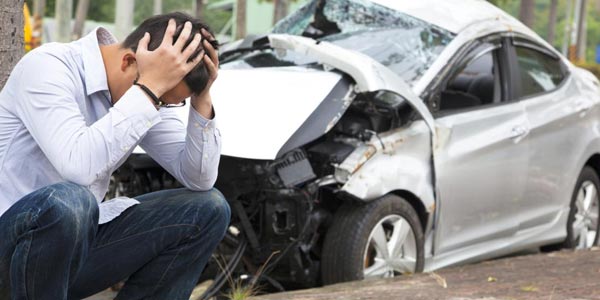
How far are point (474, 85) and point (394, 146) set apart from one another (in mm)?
1157

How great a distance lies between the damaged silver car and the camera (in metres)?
4.88

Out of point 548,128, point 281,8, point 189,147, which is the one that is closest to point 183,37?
point 189,147

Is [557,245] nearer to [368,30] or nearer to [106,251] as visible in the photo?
[368,30]

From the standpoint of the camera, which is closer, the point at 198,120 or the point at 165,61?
the point at 165,61

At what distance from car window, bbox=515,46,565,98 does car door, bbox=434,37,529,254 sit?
0.22m

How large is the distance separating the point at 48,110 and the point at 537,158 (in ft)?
12.8

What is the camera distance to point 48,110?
9.92ft

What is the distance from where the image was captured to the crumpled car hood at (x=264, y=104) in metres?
4.65

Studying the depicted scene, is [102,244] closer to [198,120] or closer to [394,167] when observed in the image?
[198,120]

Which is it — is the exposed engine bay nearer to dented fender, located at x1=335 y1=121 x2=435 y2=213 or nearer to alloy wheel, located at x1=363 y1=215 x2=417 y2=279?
dented fender, located at x1=335 y1=121 x2=435 y2=213

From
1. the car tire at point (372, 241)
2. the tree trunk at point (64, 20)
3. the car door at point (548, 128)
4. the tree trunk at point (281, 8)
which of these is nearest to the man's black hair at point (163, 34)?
the car tire at point (372, 241)

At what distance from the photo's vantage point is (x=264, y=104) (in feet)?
16.1

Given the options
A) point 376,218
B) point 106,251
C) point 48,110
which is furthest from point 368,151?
point 48,110

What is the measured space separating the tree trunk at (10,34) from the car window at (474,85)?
2.48 m
